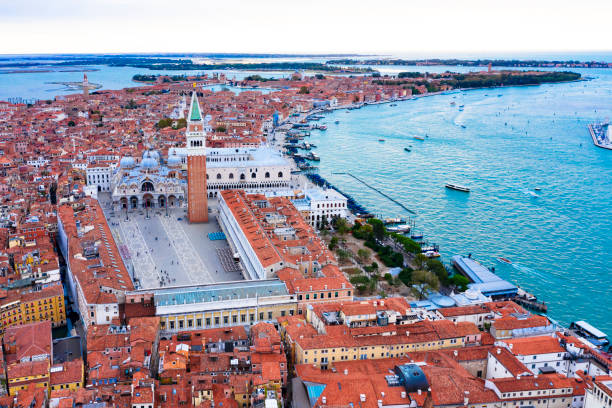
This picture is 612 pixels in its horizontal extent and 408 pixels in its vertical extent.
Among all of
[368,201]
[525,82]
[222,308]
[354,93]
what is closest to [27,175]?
[368,201]

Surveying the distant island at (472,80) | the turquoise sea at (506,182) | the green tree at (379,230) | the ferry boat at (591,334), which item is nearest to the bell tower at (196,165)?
the green tree at (379,230)

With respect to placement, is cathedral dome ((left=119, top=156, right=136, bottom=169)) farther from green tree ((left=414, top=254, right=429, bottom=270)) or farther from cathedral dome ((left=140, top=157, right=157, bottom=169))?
green tree ((left=414, top=254, right=429, bottom=270))

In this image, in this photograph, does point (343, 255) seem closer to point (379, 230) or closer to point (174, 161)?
point (379, 230)

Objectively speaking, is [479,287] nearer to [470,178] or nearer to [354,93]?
[470,178]

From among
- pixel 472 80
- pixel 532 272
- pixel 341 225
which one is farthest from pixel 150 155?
pixel 472 80

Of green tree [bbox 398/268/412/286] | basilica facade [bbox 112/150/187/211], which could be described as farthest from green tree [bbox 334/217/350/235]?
basilica facade [bbox 112/150/187/211]

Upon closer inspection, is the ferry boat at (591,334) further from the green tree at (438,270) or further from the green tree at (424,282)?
the green tree at (424,282)
